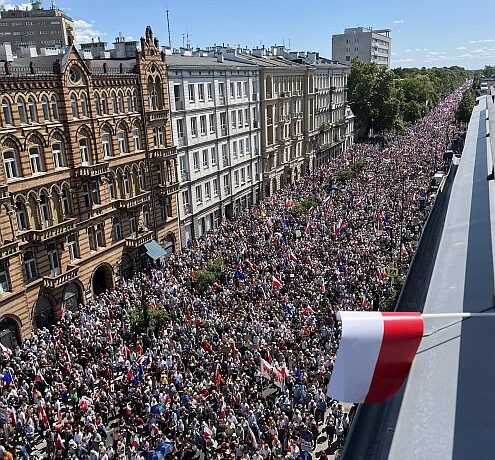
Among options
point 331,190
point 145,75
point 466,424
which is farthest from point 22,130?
point 331,190

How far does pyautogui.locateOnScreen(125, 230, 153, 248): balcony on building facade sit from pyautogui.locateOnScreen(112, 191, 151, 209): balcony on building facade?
2130 mm

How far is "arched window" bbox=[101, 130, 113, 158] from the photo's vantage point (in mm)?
32969

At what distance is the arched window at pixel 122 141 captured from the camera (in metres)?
34.4

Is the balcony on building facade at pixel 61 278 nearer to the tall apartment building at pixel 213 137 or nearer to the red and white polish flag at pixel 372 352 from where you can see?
the tall apartment building at pixel 213 137

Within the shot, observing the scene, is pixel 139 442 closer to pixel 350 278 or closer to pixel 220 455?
pixel 220 455

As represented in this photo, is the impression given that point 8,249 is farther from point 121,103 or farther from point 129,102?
point 129,102

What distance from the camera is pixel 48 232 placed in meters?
28.4

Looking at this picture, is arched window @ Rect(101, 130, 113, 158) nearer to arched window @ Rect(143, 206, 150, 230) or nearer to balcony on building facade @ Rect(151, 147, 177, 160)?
balcony on building facade @ Rect(151, 147, 177, 160)

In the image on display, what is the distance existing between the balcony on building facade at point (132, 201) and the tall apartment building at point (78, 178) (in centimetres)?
7

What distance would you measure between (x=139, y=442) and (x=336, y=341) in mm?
9803

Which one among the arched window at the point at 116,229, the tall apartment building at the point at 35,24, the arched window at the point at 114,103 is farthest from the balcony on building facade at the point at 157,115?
the tall apartment building at the point at 35,24

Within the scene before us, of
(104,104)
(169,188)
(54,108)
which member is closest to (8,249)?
(54,108)

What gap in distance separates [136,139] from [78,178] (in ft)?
22.2

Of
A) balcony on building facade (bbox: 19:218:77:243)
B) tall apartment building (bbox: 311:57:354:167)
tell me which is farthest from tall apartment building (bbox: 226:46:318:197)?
balcony on building facade (bbox: 19:218:77:243)
